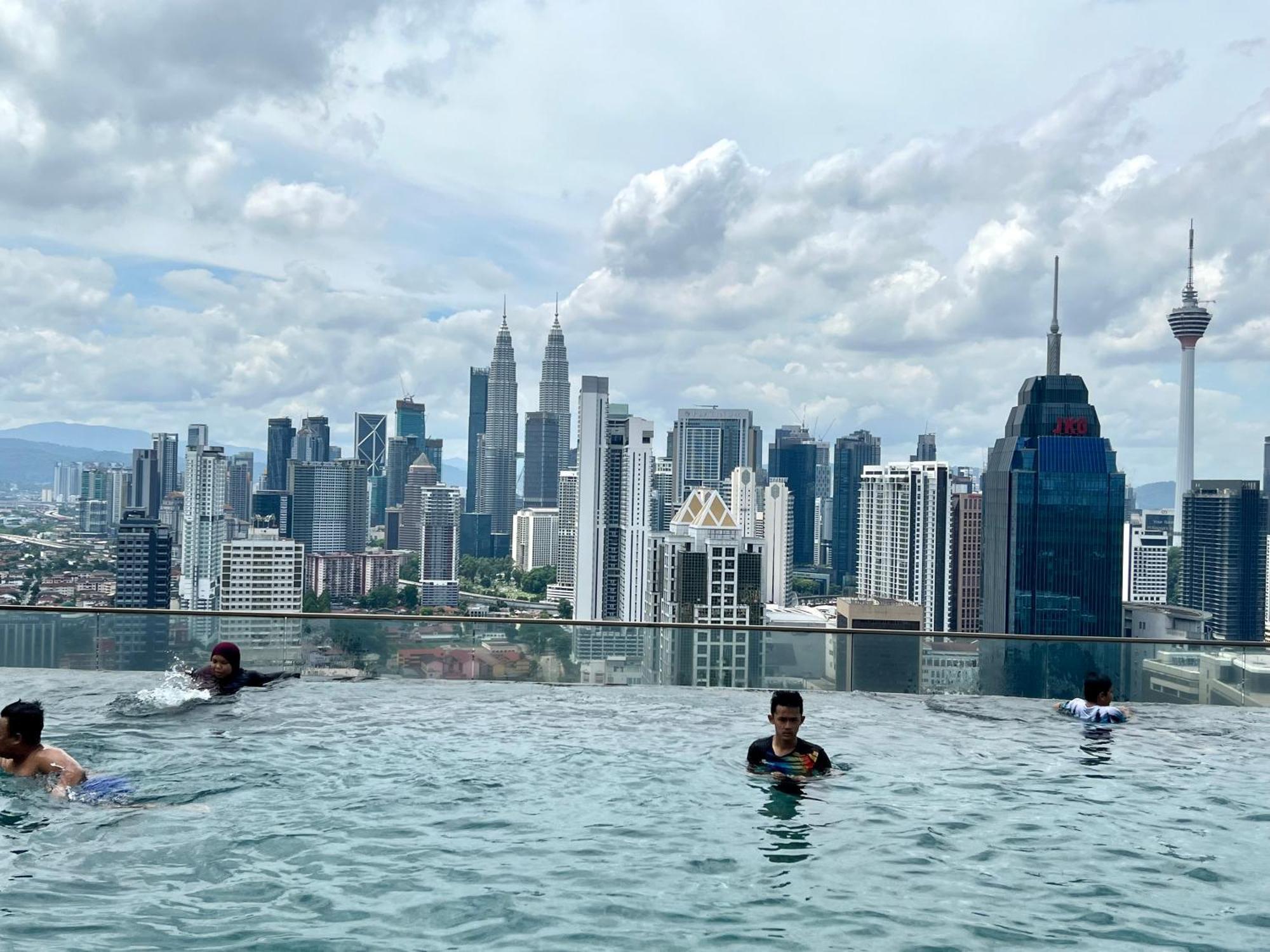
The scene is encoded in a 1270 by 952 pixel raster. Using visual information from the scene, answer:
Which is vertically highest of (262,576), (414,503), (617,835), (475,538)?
(414,503)

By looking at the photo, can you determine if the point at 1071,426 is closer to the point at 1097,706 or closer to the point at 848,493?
the point at 848,493

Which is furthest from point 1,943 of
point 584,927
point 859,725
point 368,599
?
point 368,599

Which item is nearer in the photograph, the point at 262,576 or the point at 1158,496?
the point at 262,576

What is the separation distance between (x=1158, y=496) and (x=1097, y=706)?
183047mm

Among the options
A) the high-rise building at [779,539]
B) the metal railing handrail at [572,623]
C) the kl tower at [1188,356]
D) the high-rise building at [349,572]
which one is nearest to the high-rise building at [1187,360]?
the kl tower at [1188,356]

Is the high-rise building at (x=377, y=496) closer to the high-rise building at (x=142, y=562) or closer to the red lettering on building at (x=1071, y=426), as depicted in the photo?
the high-rise building at (x=142, y=562)

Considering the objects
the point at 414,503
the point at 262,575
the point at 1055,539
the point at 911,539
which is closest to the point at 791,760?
the point at 262,575

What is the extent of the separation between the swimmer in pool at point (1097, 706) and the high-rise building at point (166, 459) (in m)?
117

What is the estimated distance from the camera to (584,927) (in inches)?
177

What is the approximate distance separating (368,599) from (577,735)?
354 ft

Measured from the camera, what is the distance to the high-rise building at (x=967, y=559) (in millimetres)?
125938

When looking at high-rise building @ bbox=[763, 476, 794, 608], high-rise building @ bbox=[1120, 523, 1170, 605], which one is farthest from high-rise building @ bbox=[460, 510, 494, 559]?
high-rise building @ bbox=[1120, 523, 1170, 605]

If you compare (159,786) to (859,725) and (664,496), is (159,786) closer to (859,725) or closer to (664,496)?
(859,725)

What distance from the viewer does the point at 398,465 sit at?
186375mm
